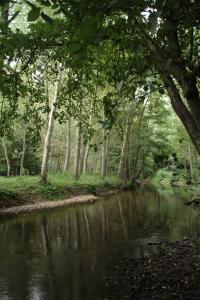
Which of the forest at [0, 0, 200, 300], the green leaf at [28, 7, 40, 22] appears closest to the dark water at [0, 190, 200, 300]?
the forest at [0, 0, 200, 300]

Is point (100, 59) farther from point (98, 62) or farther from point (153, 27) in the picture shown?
point (153, 27)

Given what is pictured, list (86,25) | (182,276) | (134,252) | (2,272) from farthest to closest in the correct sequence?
(134,252)
(2,272)
(182,276)
(86,25)

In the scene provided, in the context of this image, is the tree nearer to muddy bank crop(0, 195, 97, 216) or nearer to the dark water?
the dark water

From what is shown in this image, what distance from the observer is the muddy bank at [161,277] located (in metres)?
6.86

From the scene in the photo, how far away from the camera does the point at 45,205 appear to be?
2175 cm

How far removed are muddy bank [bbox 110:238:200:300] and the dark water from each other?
0.40 metres

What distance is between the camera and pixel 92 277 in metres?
8.50

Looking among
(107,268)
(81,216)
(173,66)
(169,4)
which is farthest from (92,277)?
(81,216)

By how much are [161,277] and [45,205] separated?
48.6 feet

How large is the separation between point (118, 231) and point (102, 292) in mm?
6928

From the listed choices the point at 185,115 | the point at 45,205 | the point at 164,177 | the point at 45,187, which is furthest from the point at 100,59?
the point at 164,177

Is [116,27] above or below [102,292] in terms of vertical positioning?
above

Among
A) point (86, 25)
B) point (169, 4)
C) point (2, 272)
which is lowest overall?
point (2, 272)

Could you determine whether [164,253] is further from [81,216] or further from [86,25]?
[81,216]
